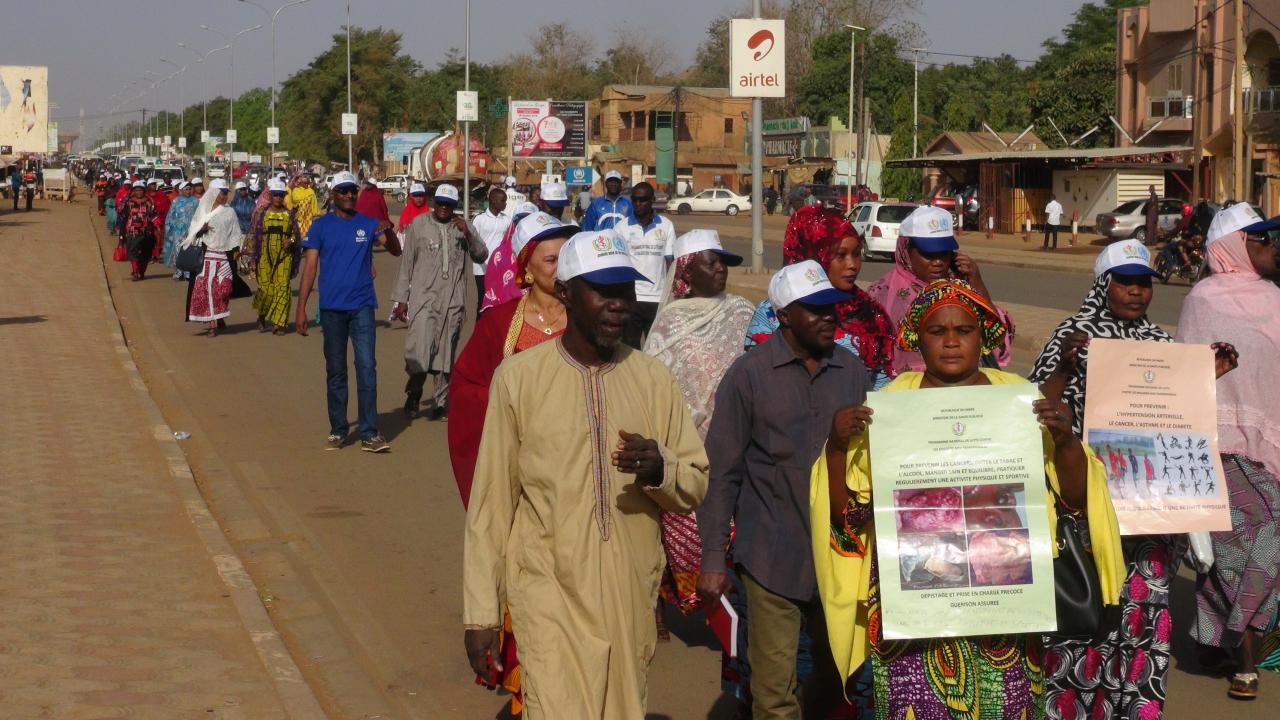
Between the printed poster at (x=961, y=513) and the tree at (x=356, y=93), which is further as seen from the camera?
the tree at (x=356, y=93)

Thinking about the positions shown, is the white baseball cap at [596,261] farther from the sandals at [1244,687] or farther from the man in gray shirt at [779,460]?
the sandals at [1244,687]

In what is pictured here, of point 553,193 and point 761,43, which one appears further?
point 761,43

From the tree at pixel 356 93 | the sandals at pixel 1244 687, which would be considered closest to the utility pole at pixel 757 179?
the sandals at pixel 1244 687

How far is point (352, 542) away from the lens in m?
8.16

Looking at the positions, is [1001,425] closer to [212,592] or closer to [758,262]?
[212,592]

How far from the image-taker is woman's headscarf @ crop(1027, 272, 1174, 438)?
4.96 meters

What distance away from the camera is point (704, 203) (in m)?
65.9

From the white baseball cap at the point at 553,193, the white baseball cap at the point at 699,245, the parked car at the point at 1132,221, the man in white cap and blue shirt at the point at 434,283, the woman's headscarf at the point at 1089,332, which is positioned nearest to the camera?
the woman's headscarf at the point at 1089,332

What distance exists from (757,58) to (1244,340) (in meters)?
16.1

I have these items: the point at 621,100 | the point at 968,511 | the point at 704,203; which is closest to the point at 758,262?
the point at 968,511

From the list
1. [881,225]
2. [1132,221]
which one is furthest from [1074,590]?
[1132,221]

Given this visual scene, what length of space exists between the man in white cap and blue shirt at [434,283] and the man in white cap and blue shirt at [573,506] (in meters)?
7.30

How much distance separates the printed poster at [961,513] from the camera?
3.52 metres

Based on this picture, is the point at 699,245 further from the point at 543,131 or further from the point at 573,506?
the point at 543,131
